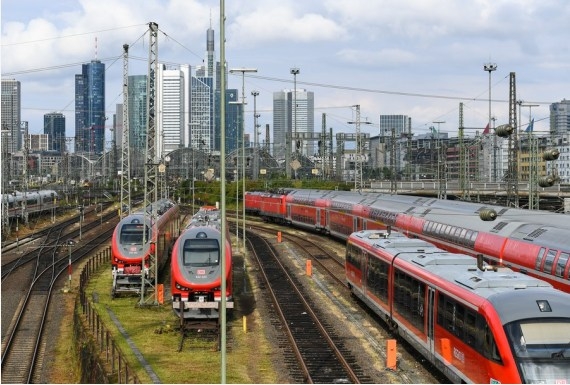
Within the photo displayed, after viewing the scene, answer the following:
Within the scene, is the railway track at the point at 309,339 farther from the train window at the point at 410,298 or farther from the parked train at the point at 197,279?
the parked train at the point at 197,279

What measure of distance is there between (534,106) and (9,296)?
126ft

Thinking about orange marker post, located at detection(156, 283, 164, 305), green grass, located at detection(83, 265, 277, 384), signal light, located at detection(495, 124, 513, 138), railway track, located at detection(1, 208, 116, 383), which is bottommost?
railway track, located at detection(1, 208, 116, 383)

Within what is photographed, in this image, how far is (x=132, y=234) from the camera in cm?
3594

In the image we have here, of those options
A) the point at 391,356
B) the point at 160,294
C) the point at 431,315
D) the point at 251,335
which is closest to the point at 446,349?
the point at 431,315

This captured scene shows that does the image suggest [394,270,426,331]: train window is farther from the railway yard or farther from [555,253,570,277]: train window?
[555,253,570,277]: train window

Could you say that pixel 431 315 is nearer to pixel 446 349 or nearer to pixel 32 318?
pixel 446 349

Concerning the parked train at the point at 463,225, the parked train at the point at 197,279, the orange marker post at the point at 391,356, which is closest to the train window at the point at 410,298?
the orange marker post at the point at 391,356

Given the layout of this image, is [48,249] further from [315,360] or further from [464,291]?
[464,291]

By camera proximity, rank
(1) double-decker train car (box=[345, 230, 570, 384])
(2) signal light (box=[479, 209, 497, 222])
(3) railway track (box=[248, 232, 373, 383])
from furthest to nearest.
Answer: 1. (2) signal light (box=[479, 209, 497, 222])
2. (3) railway track (box=[248, 232, 373, 383])
3. (1) double-decker train car (box=[345, 230, 570, 384])

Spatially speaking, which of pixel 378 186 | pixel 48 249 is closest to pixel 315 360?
pixel 48 249

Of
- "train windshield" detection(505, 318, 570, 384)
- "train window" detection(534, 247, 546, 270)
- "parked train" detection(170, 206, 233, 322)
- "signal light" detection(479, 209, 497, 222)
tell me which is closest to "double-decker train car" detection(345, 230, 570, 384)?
"train windshield" detection(505, 318, 570, 384)

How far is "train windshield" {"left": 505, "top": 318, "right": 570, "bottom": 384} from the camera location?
563 inches

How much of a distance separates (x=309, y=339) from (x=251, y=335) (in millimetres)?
2334

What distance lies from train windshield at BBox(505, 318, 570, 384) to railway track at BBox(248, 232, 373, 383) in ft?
21.2
